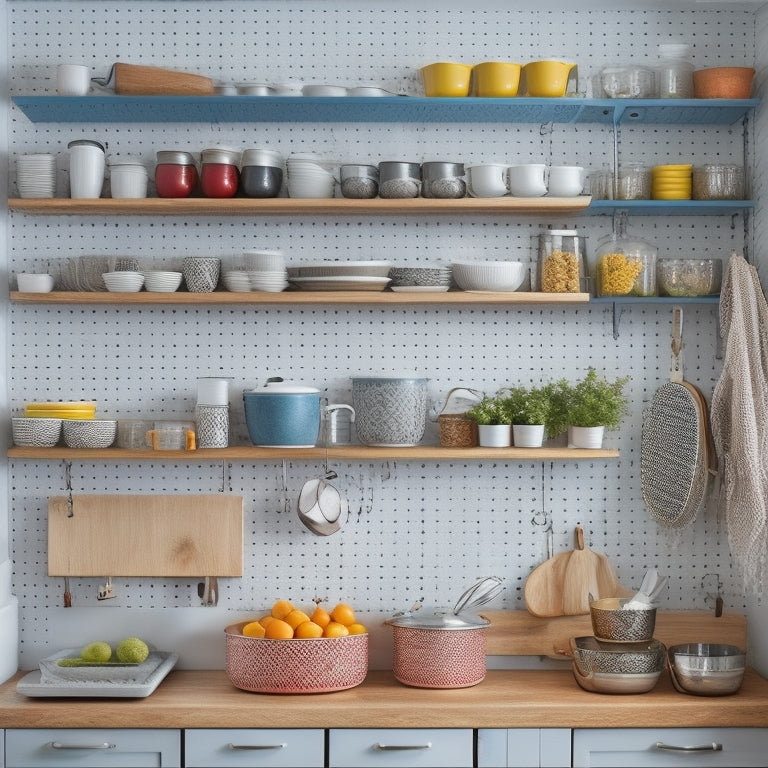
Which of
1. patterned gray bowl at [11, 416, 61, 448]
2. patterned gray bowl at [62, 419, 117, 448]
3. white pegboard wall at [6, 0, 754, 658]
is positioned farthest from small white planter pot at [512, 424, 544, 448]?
patterned gray bowl at [11, 416, 61, 448]

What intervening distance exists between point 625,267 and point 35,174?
1.65m

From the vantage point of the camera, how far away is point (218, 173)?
272 centimetres

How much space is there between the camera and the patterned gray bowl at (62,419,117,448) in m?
2.72

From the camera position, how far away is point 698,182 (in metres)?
2.77

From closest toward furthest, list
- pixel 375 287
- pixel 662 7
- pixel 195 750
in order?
pixel 195 750, pixel 375 287, pixel 662 7

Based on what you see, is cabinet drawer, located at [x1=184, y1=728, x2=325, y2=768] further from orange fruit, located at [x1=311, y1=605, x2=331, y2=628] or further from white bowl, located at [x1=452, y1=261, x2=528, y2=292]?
white bowl, located at [x1=452, y1=261, x2=528, y2=292]

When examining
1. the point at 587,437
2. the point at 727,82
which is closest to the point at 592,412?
the point at 587,437

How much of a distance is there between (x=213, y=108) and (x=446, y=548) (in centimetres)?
140

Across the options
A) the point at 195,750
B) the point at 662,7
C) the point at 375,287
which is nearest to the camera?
the point at 195,750

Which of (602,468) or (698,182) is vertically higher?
(698,182)

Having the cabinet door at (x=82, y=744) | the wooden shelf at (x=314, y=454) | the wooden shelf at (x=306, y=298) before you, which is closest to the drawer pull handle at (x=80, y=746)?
the cabinet door at (x=82, y=744)

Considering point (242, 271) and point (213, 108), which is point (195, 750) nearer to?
point (242, 271)

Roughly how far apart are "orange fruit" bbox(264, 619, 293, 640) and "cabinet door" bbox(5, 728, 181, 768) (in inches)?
12.7

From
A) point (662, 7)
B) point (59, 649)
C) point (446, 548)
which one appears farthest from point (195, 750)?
point (662, 7)
